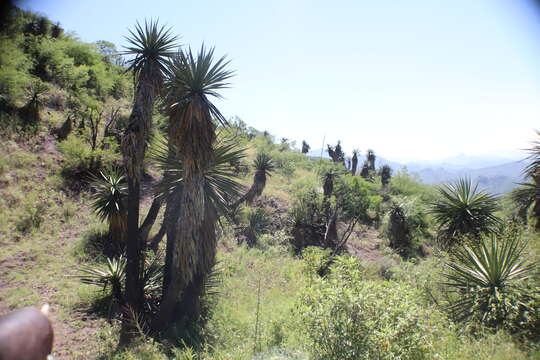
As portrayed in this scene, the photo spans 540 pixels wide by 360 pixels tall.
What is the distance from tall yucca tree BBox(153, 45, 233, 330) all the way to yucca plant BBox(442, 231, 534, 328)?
6.79 meters

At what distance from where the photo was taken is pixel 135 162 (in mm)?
7328

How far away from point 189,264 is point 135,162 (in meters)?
3.11

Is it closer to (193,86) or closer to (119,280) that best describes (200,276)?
(119,280)

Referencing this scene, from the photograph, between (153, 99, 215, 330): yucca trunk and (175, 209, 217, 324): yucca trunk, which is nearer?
(153, 99, 215, 330): yucca trunk

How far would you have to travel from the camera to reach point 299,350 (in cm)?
563

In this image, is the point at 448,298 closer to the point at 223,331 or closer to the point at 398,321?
the point at 398,321

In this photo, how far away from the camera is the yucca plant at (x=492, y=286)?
5.99 meters

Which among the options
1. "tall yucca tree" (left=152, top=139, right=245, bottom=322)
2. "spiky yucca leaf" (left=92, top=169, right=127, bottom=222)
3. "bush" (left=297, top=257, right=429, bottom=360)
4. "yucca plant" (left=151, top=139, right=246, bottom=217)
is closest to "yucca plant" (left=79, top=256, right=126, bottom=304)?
"tall yucca tree" (left=152, top=139, right=245, bottom=322)

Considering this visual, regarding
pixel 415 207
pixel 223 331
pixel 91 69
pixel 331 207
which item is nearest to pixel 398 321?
pixel 223 331

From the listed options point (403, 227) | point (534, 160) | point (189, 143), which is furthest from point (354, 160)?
point (189, 143)

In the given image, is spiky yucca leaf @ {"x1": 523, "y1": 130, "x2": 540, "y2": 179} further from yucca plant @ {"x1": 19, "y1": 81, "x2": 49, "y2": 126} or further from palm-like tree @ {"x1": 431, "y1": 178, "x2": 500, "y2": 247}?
yucca plant @ {"x1": 19, "y1": 81, "x2": 49, "y2": 126}

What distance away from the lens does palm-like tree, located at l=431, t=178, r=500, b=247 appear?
435 inches

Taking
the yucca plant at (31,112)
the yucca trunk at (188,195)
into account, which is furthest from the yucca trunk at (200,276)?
the yucca plant at (31,112)

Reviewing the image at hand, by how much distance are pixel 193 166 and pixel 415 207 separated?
892 inches
